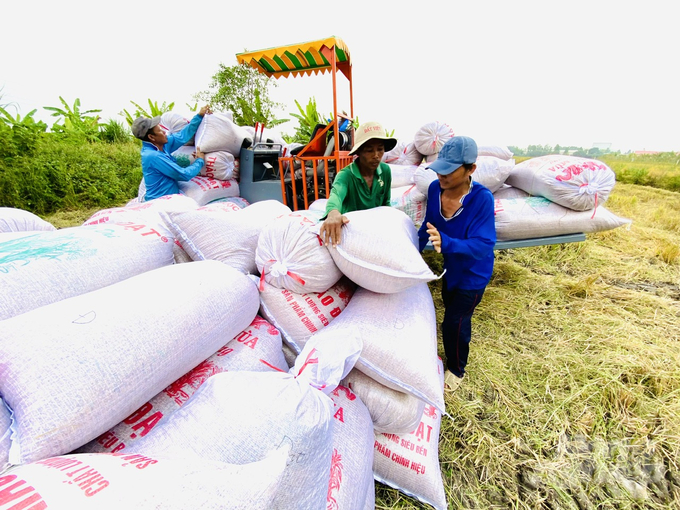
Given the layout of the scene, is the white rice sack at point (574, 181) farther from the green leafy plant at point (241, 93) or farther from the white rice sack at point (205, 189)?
the green leafy plant at point (241, 93)

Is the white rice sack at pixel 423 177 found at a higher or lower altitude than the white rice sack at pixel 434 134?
lower

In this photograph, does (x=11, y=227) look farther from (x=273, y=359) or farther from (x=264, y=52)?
(x=264, y=52)

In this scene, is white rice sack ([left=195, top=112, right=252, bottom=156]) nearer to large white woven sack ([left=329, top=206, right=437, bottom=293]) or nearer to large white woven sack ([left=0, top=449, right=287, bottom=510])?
large white woven sack ([left=329, top=206, right=437, bottom=293])

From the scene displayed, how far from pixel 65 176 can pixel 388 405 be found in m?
6.15

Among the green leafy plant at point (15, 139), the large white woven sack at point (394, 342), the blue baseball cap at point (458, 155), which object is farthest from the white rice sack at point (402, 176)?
the green leafy plant at point (15, 139)

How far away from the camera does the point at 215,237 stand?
4.86ft

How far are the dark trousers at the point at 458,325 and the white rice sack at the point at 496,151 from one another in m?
1.87

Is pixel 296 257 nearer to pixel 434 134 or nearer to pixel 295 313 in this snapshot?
pixel 295 313

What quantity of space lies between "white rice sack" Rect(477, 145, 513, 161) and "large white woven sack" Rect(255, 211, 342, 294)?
2346mm

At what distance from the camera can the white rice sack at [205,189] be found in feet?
11.0

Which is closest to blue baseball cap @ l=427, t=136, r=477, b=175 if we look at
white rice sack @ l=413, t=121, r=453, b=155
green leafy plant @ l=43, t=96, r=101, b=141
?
white rice sack @ l=413, t=121, r=453, b=155

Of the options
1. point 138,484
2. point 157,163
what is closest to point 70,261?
point 138,484

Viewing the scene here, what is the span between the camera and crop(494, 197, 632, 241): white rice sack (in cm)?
236

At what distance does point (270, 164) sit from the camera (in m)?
3.96
